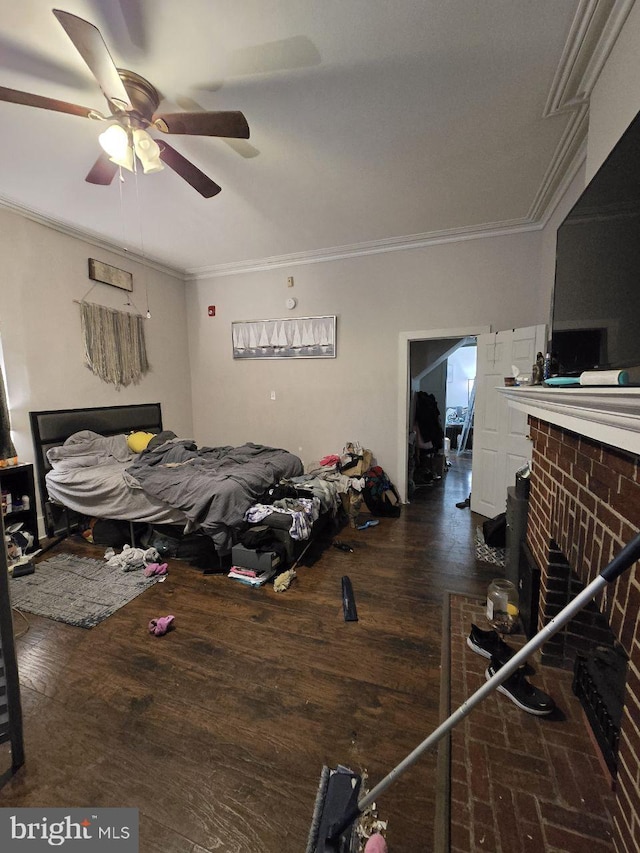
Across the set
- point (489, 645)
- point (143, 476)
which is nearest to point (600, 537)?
point (489, 645)

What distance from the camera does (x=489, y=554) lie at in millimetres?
→ 2744

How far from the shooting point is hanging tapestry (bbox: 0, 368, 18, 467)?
2861mm

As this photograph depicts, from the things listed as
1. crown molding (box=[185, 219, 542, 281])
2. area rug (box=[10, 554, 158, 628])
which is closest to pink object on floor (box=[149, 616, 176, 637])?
area rug (box=[10, 554, 158, 628])

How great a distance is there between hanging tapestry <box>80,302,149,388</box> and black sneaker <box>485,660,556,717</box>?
426 centimetres

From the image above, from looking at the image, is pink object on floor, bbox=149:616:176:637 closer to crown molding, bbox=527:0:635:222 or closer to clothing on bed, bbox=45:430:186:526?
clothing on bed, bbox=45:430:186:526

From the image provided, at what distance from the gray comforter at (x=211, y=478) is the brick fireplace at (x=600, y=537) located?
1.91 metres

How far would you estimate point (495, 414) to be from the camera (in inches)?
134

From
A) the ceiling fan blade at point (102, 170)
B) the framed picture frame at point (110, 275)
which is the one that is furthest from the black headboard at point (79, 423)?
the ceiling fan blade at point (102, 170)

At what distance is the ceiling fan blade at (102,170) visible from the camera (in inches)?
78.9

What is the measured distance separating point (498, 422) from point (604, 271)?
Answer: 253 centimetres

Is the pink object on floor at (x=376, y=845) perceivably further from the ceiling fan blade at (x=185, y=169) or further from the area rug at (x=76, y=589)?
the ceiling fan blade at (x=185, y=169)

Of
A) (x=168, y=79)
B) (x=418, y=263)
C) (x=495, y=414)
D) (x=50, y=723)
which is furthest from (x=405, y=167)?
(x=50, y=723)

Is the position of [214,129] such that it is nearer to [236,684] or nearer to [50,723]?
[236,684]

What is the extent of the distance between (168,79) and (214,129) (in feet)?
1.34
